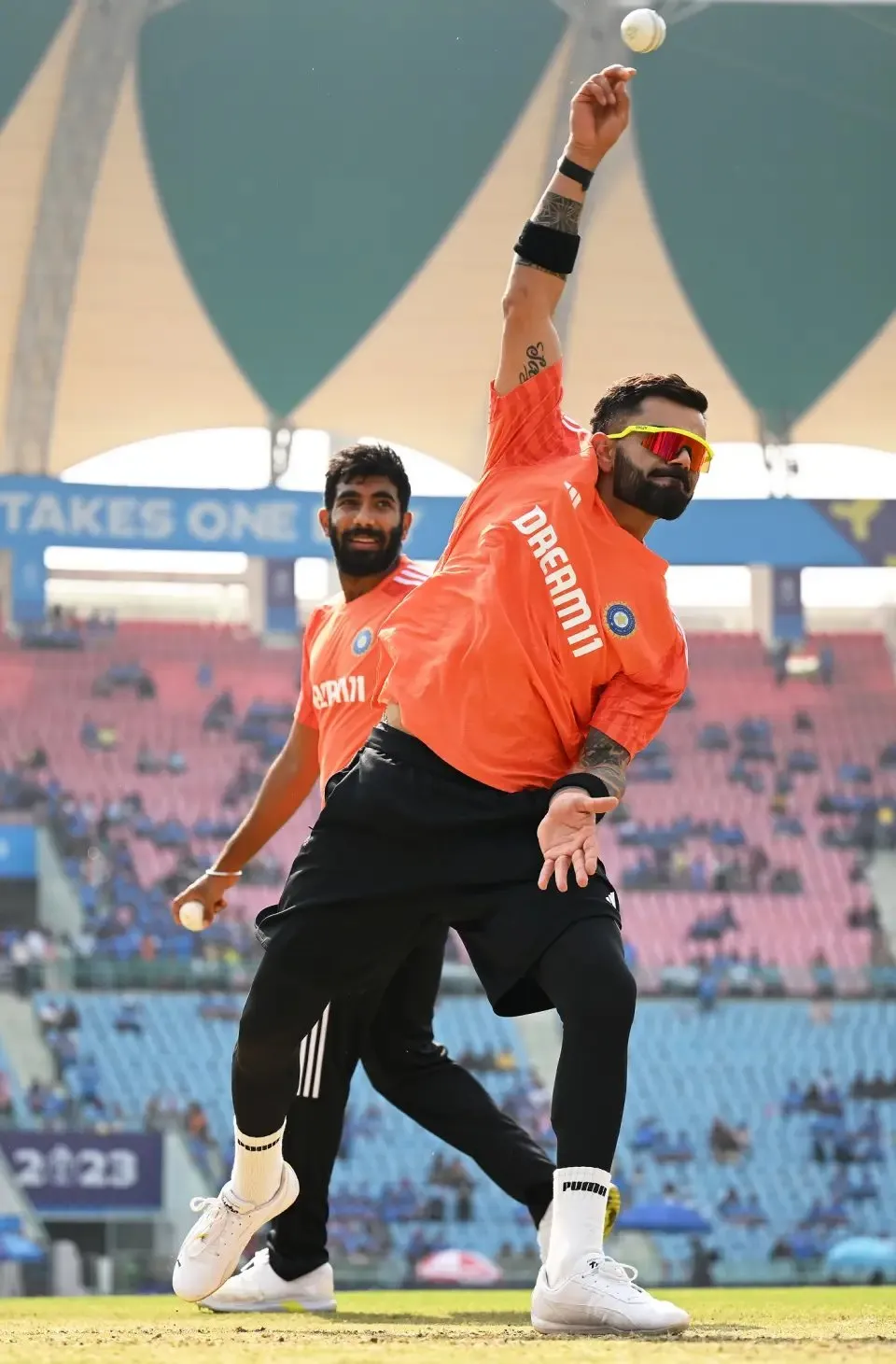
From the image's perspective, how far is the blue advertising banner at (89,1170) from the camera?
15.7m

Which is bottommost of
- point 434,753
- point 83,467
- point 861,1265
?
point 861,1265

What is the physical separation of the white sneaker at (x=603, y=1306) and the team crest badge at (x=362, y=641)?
2007 millimetres

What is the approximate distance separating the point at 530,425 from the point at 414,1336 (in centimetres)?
183

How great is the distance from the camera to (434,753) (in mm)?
3604

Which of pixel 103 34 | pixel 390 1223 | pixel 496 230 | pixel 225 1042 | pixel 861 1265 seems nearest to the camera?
pixel 861 1265

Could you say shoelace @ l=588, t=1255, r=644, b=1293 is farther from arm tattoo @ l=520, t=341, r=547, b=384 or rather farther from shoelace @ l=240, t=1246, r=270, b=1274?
shoelace @ l=240, t=1246, r=270, b=1274

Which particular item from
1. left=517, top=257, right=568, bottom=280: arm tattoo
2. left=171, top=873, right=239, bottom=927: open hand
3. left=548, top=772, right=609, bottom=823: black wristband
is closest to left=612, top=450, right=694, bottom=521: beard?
left=517, top=257, right=568, bottom=280: arm tattoo

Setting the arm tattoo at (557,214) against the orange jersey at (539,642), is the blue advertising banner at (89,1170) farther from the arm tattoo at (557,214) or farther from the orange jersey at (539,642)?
the arm tattoo at (557,214)

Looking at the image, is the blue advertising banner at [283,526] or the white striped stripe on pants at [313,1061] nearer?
the white striped stripe on pants at [313,1061]

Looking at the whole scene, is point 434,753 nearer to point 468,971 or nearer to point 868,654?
point 468,971

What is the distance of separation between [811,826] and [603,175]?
8.37 m

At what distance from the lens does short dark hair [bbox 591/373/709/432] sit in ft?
12.3

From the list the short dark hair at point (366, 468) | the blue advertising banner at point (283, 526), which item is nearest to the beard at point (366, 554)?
the short dark hair at point (366, 468)

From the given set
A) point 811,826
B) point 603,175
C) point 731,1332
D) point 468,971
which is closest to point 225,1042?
point 468,971
